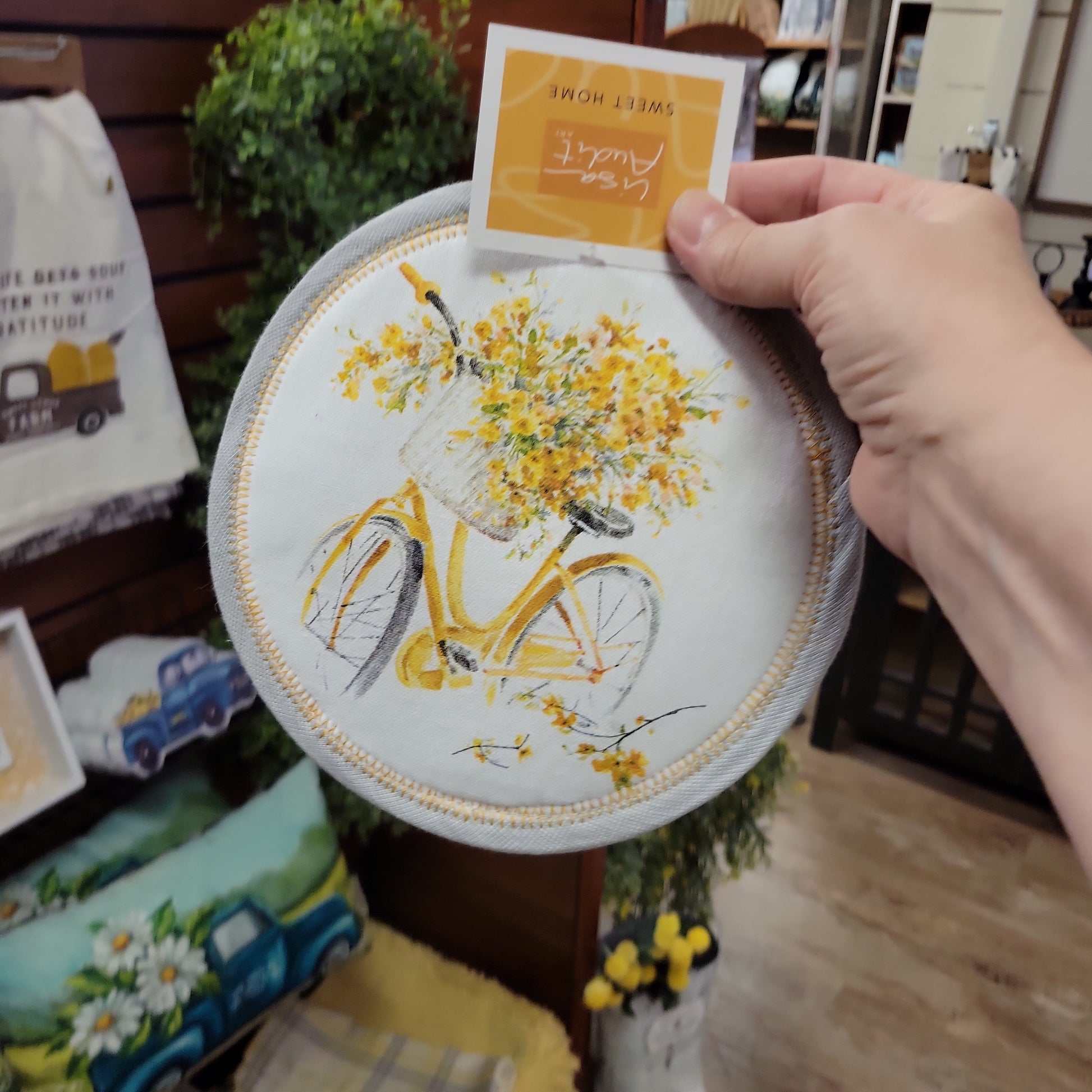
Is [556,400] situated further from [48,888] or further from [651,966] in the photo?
[651,966]

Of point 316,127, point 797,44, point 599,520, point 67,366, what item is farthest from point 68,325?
point 797,44

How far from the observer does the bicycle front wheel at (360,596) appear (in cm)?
59

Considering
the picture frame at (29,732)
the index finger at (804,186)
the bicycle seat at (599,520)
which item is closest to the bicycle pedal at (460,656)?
the bicycle seat at (599,520)

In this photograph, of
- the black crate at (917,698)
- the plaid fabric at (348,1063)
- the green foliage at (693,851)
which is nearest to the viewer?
the plaid fabric at (348,1063)

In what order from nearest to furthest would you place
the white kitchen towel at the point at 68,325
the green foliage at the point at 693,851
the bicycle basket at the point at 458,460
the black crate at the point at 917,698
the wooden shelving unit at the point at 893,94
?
the bicycle basket at the point at 458,460, the white kitchen towel at the point at 68,325, the green foliage at the point at 693,851, the black crate at the point at 917,698, the wooden shelving unit at the point at 893,94

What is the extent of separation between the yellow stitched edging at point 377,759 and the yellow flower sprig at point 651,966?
66cm

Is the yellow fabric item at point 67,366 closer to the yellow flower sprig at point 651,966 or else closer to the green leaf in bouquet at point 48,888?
the green leaf in bouquet at point 48,888

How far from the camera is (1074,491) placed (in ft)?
1.46

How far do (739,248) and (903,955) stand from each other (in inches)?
62.1


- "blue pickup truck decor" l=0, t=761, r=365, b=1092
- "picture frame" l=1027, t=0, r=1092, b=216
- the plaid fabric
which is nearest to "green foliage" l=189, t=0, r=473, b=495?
"blue pickup truck decor" l=0, t=761, r=365, b=1092

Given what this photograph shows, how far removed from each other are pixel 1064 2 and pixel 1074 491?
231 cm

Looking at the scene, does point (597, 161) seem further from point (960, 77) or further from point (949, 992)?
point (960, 77)

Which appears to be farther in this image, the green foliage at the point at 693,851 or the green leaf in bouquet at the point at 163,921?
the green foliage at the point at 693,851

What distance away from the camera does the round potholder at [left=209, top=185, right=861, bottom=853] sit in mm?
555
